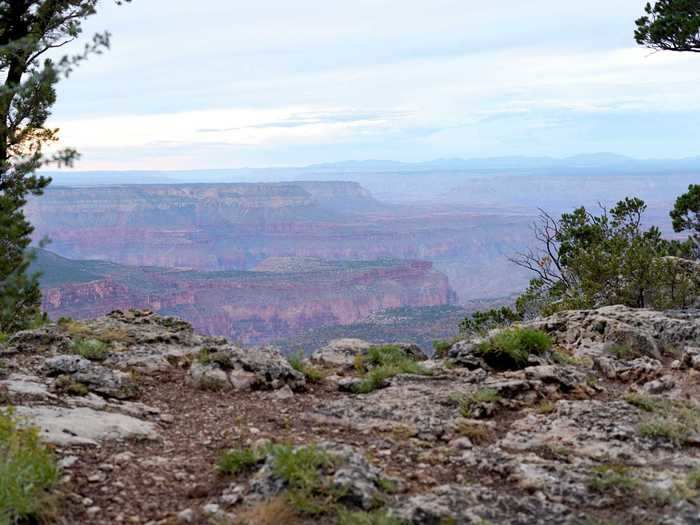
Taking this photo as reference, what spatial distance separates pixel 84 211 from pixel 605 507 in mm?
179069

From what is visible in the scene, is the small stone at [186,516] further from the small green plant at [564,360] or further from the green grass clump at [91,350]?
the small green plant at [564,360]

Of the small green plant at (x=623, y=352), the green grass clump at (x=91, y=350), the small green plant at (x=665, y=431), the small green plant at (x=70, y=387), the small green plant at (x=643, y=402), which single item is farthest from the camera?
the small green plant at (x=623, y=352)

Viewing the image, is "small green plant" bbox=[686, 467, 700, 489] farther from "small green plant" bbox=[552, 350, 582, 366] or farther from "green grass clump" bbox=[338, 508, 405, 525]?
"small green plant" bbox=[552, 350, 582, 366]

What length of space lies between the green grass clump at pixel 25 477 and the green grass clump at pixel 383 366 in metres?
3.77

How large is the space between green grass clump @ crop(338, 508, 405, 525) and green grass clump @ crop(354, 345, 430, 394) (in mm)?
3430

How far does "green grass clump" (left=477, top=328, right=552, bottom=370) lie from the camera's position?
8.31 m

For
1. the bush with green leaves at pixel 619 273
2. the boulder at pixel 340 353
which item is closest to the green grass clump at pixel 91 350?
the boulder at pixel 340 353

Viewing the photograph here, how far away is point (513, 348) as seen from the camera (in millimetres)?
8391

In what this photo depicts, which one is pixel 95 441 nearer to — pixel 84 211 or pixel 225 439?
pixel 225 439

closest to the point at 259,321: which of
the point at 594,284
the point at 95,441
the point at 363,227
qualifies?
the point at 363,227

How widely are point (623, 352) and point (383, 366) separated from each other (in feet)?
10.5

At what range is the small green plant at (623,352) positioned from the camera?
886 cm

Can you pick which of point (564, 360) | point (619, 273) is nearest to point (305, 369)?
point (564, 360)

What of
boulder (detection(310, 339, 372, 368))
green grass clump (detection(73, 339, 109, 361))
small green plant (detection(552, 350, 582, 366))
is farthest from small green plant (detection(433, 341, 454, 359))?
green grass clump (detection(73, 339, 109, 361))
